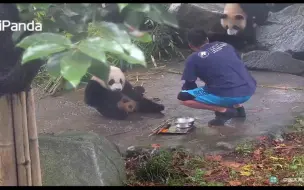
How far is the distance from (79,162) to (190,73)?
88cm

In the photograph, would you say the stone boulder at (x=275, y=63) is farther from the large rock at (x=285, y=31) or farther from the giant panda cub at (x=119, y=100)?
the giant panda cub at (x=119, y=100)

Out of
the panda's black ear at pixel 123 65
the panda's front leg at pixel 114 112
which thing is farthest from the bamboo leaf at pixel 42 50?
the panda's front leg at pixel 114 112

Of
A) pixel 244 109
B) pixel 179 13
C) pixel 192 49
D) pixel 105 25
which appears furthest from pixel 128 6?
pixel 244 109

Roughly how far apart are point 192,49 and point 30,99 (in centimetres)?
113

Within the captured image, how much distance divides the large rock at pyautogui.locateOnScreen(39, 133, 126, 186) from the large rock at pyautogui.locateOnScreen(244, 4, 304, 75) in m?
1.14

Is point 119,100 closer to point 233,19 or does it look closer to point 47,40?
point 233,19

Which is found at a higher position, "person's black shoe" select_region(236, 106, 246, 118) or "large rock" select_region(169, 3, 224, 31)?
"large rock" select_region(169, 3, 224, 31)

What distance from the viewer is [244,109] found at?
144 inches

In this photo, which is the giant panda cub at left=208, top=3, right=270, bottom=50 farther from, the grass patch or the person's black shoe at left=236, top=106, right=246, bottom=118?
the grass patch

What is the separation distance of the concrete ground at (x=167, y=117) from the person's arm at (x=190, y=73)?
233 millimetres

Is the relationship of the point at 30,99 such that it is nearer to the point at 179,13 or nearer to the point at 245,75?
the point at 179,13

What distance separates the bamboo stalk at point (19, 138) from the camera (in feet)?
7.65

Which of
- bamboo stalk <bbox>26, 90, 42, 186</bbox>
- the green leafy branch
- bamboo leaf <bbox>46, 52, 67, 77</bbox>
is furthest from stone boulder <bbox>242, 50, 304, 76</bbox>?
bamboo leaf <bbox>46, 52, 67, 77</bbox>

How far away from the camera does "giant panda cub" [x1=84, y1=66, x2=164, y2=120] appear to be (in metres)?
3.34
